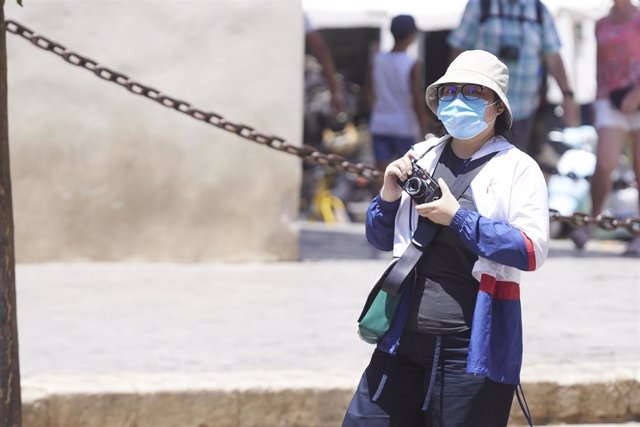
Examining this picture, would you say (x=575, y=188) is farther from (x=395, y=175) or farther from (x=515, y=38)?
(x=395, y=175)

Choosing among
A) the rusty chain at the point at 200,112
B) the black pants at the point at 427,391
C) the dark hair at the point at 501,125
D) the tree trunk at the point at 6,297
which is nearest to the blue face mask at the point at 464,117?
the dark hair at the point at 501,125

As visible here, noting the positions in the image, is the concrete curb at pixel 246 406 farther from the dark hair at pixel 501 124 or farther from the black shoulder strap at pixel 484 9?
the black shoulder strap at pixel 484 9

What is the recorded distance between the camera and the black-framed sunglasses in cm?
355

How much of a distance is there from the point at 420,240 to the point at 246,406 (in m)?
1.71

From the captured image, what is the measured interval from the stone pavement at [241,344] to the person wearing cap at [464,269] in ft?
4.78

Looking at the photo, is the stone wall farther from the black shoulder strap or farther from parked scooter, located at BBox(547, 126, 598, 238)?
parked scooter, located at BBox(547, 126, 598, 238)

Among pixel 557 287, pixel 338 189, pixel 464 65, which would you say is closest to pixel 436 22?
pixel 338 189

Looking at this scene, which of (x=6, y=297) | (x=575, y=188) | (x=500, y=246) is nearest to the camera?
(x=500, y=246)

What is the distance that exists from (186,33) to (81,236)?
1.40m

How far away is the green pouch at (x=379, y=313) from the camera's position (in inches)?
140

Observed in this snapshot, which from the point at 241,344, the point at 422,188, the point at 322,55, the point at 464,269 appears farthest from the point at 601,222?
the point at 322,55

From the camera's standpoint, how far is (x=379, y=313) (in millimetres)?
3562

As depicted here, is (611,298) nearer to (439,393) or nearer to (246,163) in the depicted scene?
(246,163)

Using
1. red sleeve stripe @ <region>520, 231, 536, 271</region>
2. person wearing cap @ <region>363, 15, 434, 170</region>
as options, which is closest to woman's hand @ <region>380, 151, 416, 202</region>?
red sleeve stripe @ <region>520, 231, 536, 271</region>
